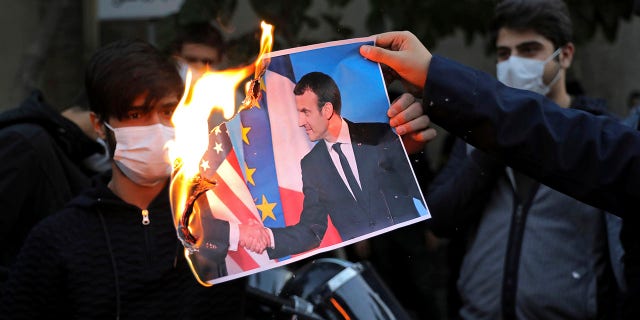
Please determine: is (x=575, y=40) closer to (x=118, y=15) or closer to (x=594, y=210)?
(x=594, y=210)

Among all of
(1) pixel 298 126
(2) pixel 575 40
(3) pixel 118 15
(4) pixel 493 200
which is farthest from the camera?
(3) pixel 118 15

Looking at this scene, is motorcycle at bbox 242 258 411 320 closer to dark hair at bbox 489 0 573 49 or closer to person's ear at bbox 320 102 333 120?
person's ear at bbox 320 102 333 120

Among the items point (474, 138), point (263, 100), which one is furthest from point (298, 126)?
point (474, 138)

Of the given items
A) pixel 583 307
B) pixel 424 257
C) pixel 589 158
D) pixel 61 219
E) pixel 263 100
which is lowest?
pixel 424 257

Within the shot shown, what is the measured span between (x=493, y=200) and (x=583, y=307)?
500mm

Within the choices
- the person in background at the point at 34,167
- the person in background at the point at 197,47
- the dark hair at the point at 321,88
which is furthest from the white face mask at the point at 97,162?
the dark hair at the point at 321,88

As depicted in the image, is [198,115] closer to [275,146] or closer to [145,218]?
[275,146]

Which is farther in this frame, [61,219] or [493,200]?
[493,200]

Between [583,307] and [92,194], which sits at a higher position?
[92,194]

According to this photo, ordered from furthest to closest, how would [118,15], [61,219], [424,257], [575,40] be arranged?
1. [424,257]
2. [118,15]
3. [575,40]
4. [61,219]

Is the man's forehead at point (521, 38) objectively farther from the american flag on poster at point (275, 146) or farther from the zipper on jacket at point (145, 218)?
the american flag on poster at point (275, 146)

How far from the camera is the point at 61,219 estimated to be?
8.21ft

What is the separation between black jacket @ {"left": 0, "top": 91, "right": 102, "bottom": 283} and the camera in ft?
9.93

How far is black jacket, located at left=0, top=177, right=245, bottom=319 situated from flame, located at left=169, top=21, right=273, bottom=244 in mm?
507
